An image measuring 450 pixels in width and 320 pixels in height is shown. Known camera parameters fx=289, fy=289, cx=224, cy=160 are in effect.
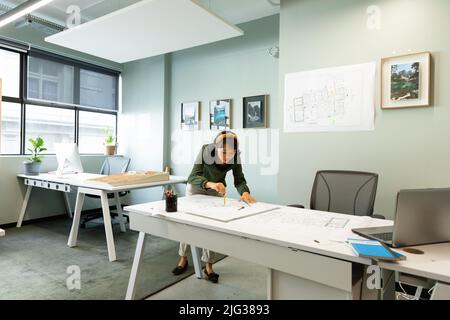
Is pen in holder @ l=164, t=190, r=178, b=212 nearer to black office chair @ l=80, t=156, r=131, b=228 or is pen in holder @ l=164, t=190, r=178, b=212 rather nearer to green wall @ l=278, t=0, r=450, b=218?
green wall @ l=278, t=0, r=450, b=218

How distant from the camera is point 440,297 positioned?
3.25 feet

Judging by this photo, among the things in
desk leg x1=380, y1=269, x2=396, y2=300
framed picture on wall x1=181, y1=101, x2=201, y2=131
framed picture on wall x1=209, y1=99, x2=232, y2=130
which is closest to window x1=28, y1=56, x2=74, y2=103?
framed picture on wall x1=181, y1=101, x2=201, y2=131

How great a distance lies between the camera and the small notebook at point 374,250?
1.06m

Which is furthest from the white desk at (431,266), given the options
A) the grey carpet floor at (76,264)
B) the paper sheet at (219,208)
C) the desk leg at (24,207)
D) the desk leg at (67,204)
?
the desk leg at (67,204)

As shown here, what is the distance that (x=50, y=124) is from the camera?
4.45m

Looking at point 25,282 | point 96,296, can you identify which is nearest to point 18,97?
point 25,282

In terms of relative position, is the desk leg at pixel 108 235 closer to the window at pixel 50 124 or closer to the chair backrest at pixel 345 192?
the chair backrest at pixel 345 192

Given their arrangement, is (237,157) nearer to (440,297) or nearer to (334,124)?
(334,124)

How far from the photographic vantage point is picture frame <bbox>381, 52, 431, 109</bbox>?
2223 mm

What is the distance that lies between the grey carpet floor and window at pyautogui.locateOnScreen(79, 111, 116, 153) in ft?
5.00

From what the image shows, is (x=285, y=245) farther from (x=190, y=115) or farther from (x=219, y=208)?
(x=190, y=115)

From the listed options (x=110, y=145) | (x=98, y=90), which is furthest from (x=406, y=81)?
(x=98, y=90)

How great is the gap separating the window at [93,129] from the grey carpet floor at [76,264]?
1524 mm

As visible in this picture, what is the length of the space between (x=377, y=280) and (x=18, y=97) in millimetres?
4750
